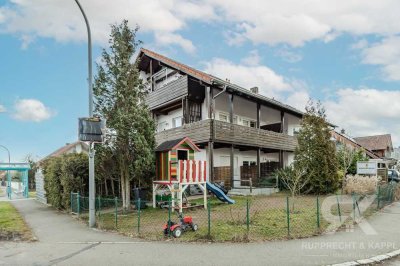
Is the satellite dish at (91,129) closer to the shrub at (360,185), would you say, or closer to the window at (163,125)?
the shrub at (360,185)

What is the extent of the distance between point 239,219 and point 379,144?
227 ft

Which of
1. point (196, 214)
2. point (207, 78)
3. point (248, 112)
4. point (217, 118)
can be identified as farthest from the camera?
point (248, 112)

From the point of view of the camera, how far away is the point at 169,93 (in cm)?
2422

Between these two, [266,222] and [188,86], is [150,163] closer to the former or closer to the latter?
[266,222]

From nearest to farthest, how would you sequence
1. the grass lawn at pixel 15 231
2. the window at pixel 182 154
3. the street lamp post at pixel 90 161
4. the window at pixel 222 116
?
the grass lawn at pixel 15 231, the street lamp post at pixel 90 161, the window at pixel 182 154, the window at pixel 222 116

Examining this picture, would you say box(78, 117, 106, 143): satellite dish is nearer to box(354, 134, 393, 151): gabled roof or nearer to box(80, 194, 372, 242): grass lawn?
box(80, 194, 372, 242): grass lawn

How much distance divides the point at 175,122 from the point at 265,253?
63.6 feet

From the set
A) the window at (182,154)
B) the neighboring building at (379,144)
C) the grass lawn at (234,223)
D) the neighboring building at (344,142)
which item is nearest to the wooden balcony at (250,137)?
the window at (182,154)

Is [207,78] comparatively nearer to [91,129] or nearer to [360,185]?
[91,129]

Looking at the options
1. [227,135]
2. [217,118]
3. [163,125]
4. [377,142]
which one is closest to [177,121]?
[163,125]

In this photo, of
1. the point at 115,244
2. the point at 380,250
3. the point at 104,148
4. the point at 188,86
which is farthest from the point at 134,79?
the point at 380,250

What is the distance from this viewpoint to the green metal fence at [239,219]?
9852 mm

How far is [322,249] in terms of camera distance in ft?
27.3

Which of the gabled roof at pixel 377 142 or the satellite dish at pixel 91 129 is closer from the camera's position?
the satellite dish at pixel 91 129
